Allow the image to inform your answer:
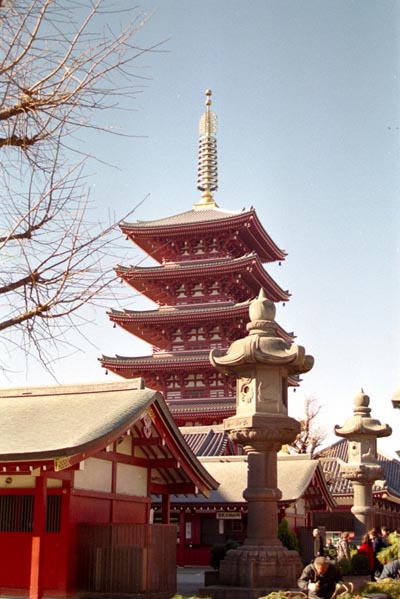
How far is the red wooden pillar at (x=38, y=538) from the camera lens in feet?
51.1

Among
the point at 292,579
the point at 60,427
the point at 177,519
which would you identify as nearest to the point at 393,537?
the point at 292,579

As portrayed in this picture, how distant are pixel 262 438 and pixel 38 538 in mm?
5301

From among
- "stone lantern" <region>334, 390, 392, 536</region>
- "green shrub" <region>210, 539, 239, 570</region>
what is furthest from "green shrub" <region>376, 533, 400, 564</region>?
"stone lantern" <region>334, 390, 392, 536</region>

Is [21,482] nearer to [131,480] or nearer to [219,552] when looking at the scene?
[131,480]

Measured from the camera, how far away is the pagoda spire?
51222mm

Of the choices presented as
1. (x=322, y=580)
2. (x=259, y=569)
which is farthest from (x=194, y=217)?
(x=322, y=580)

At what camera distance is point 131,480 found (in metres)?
19.8

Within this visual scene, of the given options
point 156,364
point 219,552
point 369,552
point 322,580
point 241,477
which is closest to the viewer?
point 322,580

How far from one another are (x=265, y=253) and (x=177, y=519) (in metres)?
21.9

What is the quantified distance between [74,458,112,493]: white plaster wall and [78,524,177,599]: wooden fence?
0.90 metres

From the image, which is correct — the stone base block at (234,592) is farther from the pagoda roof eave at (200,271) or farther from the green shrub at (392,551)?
the pagoda roof eave at (200,271)

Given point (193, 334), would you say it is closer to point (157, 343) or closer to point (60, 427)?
point (157, 343)

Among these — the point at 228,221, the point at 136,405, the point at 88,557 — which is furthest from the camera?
the point at 228,221

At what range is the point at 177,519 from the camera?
102ft
